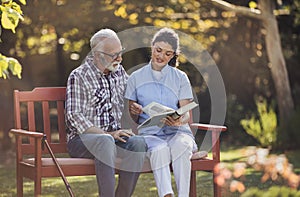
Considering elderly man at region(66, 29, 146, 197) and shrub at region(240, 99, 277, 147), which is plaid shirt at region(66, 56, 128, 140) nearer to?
elderly man at region(66, 29, 146, 197)

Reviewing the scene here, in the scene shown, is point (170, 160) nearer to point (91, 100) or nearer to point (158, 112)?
point (158, 112)

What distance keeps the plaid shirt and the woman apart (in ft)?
0.42

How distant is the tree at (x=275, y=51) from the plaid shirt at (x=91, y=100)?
13.6 feet

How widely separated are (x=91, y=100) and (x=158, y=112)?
44 cm

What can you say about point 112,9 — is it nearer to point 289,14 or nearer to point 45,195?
point 289,14

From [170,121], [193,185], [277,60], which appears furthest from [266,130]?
[170,121]

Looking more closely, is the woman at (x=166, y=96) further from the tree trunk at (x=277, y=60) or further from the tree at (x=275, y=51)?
the tree trunk at (x=277, y=60)

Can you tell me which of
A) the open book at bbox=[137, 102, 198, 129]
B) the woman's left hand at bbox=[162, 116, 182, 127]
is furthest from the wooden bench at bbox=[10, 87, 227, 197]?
the open book at bbox=[137, 102, 198, 129]

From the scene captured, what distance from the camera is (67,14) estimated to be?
1020 cm

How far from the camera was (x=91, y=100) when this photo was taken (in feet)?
16.9

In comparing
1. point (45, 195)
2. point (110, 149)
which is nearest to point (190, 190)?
point (110, 149)

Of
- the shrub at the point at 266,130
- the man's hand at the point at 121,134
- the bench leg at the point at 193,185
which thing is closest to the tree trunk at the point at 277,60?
the shrub at the point at 266,130

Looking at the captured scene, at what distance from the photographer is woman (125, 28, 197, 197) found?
5.12 meters

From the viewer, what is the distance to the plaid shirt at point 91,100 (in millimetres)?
5078
